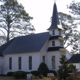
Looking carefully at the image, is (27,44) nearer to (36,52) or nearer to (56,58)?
(36,52)

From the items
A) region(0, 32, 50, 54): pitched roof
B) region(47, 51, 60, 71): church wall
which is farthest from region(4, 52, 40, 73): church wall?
region(47, 51, 60, 71): church wall

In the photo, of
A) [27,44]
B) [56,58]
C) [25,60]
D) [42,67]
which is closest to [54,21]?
[27,44]

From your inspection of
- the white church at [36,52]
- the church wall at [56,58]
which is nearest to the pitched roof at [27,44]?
the white church at [36,52]

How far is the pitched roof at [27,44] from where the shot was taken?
1779 inches

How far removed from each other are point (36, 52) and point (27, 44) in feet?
14.8

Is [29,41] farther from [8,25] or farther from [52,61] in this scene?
[8,25]

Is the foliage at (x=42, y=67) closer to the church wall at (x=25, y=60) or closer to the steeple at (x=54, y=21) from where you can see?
the church wall at (x=25, y=60)

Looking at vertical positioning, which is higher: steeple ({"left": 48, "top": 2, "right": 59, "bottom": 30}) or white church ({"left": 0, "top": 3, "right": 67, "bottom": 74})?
steeple ({"left": 48, "top": 2, "right": 59, "bottom": 30})

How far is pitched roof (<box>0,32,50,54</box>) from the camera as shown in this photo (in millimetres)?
45184

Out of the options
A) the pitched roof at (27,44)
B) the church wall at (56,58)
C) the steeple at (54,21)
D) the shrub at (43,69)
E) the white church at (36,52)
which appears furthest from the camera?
the steeple at (54,21)

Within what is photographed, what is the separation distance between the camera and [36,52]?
43938 mm

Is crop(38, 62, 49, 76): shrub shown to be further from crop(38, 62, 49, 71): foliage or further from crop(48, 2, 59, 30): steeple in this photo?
crop(48, 2, 59, 30): steeple

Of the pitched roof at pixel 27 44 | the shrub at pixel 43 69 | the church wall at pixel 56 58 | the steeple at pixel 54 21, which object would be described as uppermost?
the steeple at pixel 54 21

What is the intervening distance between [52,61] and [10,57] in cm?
953
